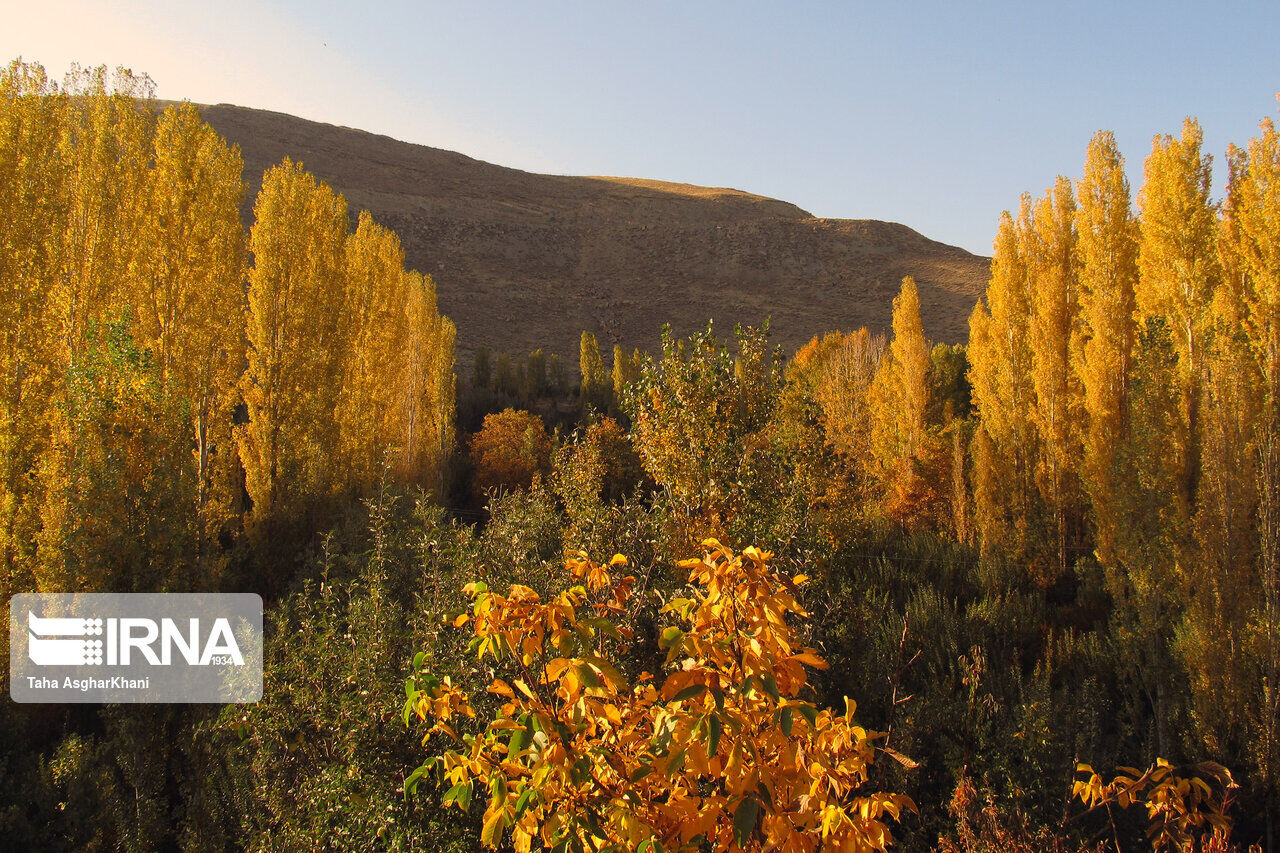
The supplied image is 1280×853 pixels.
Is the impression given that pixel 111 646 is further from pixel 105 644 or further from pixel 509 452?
pixel 509 452

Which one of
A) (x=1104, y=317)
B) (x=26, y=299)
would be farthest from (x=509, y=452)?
(x=1104, y=317)

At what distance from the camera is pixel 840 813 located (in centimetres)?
186

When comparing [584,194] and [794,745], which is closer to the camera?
[794,745]

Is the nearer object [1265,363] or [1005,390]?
[1265,363]

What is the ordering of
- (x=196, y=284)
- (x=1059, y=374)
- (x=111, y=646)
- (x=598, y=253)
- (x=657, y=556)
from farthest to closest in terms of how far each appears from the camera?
(x=598, y=253)
(x=1059, y=374)
(x=196, y=284)
(x=111, y=646)
(x=657, y=556)

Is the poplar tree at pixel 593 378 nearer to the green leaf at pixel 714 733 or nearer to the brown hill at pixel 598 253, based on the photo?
the brown hill at pixel 598 253

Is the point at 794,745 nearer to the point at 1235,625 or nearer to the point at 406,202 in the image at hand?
the point at 1235,625

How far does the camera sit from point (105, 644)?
7555 millimetres

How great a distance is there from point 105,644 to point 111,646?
0.08 m

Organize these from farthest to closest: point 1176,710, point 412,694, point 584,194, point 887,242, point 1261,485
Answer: point 584,194, point 887,242, point 1176,710, point 1261,485, point 412,694

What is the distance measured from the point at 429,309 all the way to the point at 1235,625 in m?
23.1

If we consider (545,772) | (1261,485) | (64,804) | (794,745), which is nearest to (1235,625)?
(1261,485)

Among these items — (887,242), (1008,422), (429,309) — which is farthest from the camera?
(887,242)

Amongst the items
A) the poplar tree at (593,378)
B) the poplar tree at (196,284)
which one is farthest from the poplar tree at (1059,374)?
the poplar tree at (593,378)
